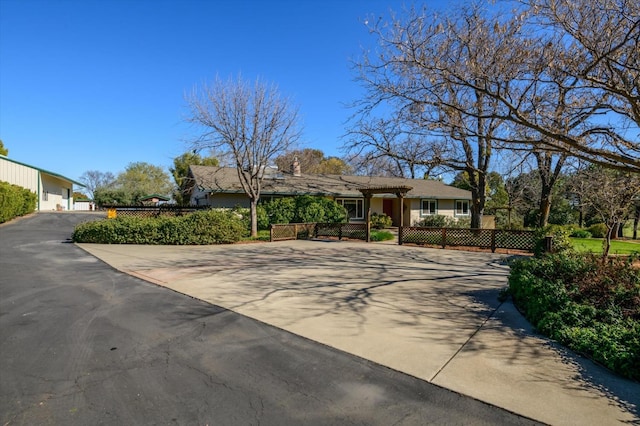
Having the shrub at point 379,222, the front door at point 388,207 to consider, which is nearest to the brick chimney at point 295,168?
the shrub at point 379,222

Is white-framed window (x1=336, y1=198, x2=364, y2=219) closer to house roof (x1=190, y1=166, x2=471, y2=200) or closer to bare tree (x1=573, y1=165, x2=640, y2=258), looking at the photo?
house roof (x1=190, y1=166, x2=471, y2=200)

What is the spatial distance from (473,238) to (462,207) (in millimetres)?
16396

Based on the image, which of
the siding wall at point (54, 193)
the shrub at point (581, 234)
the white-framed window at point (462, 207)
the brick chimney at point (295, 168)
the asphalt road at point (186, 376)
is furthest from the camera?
the siding wall at point (54, 193)

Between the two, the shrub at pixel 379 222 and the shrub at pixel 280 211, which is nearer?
the shrub at pixel 280 211

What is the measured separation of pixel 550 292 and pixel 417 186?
25332mm

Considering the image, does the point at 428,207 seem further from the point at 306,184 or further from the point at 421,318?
the point at 421,318

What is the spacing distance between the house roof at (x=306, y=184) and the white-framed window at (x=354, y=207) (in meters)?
0.92

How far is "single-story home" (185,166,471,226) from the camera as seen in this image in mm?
22844

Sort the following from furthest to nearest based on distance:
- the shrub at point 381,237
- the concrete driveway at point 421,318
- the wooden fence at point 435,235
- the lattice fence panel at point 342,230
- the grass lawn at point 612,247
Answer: the lattice fence panel at point 342,230 → the shrub at point 381,237 → the wooden fence at point 435,235 → the grass lawn at point 612,247 → the concrete driveway at point 421,318

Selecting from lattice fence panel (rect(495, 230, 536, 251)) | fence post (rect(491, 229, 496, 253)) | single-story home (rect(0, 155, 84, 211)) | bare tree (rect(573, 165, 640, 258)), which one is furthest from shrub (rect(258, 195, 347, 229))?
single-story home (rect(0, 155, 84, 211))

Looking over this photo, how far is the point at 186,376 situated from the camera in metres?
3.66

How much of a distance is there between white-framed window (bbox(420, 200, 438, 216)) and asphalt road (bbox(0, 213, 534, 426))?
25.0 meters

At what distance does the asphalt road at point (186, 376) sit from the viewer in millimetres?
2990

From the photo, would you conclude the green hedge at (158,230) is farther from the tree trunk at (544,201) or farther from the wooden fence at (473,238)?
the tree trunk at (544,201)
